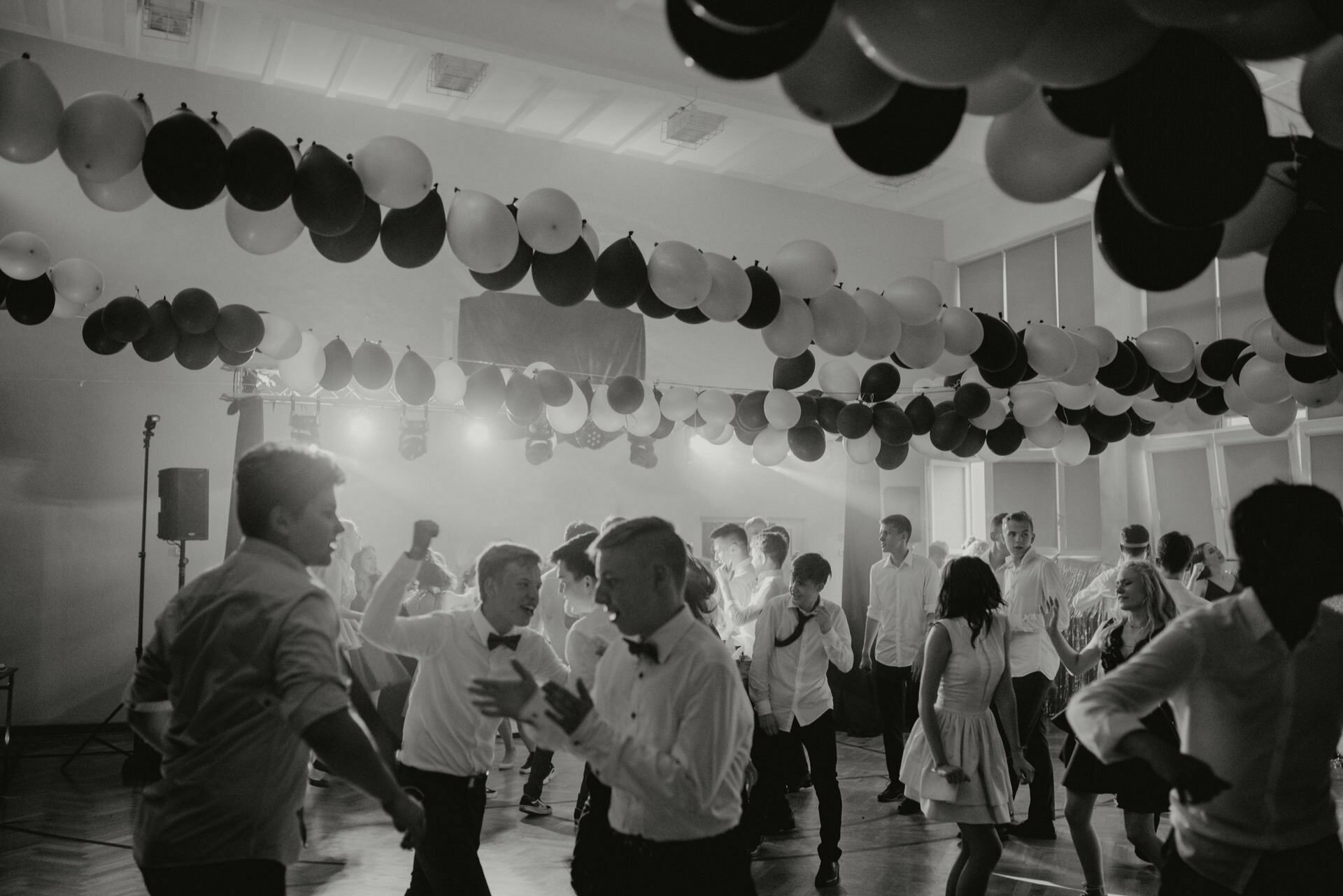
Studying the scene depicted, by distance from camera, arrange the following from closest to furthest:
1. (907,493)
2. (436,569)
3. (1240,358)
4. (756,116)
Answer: (1240,358) < (436,569) < (756,116) < (907,493)

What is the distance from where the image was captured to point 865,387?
682 centimetres

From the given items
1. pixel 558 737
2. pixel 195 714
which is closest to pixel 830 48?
pixel 558 737

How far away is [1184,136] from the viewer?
2.01m

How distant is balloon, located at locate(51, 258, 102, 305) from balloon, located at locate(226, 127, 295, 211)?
253 cm

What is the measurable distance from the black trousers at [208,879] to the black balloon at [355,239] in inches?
105

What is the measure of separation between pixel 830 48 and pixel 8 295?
491 centimetres

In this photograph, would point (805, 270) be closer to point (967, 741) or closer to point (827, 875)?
point (967, 741)

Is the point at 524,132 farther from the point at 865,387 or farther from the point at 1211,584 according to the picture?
the point at 1211,584

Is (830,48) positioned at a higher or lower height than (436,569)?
higher

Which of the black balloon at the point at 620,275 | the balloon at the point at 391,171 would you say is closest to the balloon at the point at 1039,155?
the black balloon at the point at 620,275

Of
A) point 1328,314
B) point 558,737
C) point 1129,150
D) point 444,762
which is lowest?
point 444,762

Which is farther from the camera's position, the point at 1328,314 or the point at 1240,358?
the point at 1240,358

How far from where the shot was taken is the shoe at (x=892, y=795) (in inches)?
253

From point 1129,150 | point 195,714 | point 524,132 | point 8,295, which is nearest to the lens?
point 195,714
